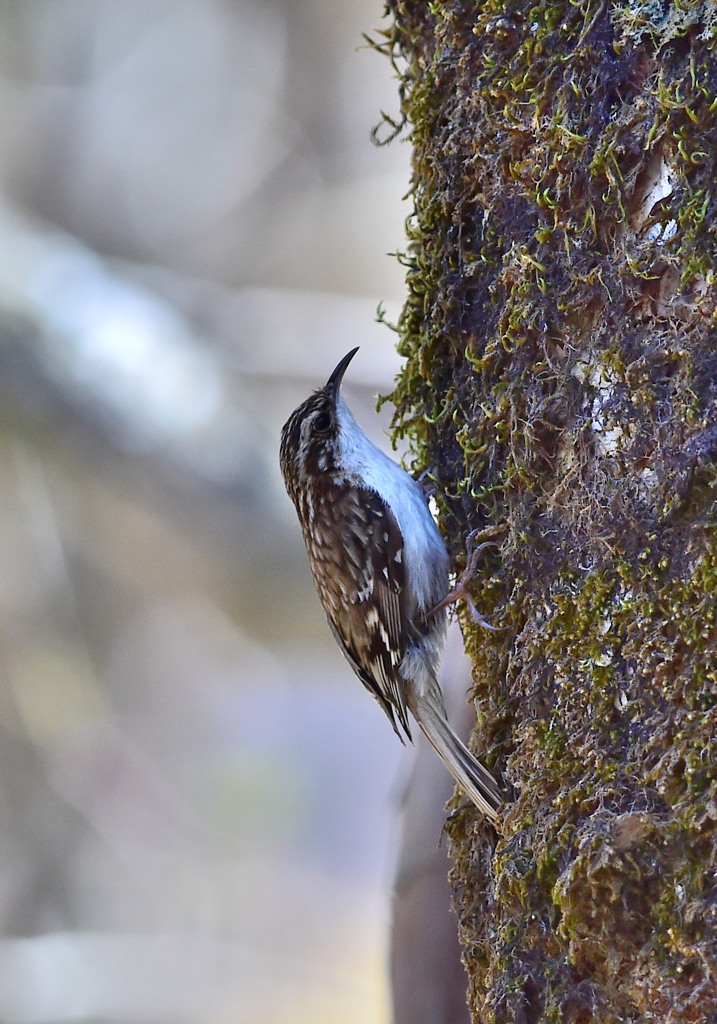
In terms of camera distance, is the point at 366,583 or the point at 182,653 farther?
the point at 182,653

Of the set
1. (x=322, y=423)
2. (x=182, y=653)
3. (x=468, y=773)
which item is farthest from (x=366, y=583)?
(x=182, y=653)

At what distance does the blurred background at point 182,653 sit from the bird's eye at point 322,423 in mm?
3433

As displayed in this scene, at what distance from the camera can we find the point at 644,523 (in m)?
1.67

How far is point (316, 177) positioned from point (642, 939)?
6737 mm

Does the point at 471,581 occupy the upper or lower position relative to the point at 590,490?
upper

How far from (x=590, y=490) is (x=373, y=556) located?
107 cm

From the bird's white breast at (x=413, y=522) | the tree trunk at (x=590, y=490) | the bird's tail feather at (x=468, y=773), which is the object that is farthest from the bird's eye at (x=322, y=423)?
the bird's tail feather at (x=468, y=773)

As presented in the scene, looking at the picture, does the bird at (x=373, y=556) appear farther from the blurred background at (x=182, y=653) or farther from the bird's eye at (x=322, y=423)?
the blurred background at (x=182, y=653)

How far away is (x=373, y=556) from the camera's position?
2785 mm

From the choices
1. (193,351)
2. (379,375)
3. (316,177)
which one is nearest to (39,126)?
(316,177)

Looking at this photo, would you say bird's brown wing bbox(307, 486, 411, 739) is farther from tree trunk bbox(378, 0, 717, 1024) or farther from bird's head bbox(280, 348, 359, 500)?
tree trunk bbox(378, 0, 717, 1024)

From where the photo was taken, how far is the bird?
8.15ft

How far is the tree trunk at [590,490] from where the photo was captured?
1.57 meters

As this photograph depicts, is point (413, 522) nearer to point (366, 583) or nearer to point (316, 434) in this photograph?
point (366, 583)
